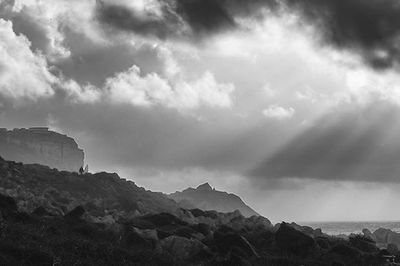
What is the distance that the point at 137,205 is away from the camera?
291 feet

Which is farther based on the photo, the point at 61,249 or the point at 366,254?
the point at 366,254

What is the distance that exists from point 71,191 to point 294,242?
61923 millimetres

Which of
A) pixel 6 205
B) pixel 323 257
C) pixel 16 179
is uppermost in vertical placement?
pixel 16 179

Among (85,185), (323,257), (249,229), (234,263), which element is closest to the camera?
(234,263)

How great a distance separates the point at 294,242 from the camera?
47.6 metres

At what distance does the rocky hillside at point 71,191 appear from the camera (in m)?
69.7

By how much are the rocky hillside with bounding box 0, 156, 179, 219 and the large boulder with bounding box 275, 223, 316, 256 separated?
26873 millimetres

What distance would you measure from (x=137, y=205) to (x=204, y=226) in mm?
36020

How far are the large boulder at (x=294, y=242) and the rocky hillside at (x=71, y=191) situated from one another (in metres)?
26.9

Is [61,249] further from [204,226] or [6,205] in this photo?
[204,226]

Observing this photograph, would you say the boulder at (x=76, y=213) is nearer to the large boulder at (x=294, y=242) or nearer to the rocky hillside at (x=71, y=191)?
the rocky hillside at (x=71, y=191)

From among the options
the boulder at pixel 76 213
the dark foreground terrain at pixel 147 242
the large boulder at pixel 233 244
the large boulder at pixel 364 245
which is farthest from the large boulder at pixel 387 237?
the boulder at pixel 76 213

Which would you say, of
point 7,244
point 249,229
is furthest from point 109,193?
point 7,244

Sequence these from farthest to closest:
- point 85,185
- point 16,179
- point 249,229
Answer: point 85,185 → point 16,179 → point 249,229
